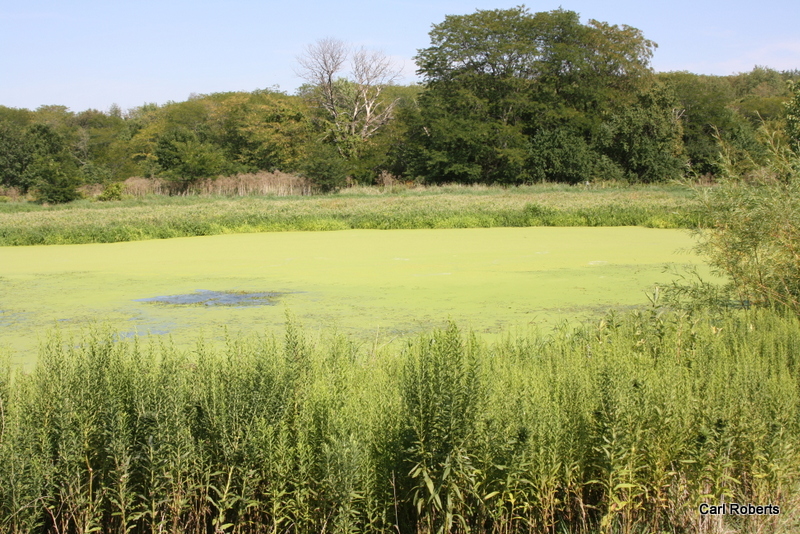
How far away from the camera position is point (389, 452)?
9.16 ft

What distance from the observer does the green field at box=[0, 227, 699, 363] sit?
19.7 ft

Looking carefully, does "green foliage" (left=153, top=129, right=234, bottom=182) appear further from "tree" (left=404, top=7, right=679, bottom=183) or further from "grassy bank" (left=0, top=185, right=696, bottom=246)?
"grassy bank" (left=0, top=185, right=696, bottom=246)

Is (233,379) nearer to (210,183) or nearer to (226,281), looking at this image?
(226,281)

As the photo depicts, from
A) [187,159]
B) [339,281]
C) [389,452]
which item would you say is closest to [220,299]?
[339,281]

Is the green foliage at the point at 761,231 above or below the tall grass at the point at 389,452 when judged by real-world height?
above

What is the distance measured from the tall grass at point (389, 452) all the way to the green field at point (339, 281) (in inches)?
35.0

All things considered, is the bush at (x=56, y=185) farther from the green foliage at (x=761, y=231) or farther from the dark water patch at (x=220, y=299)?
the green foliage at (x=761, y=231)

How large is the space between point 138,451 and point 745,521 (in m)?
2.31

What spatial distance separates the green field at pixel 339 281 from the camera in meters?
5.99

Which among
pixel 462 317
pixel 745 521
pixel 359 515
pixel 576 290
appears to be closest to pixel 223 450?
pixel 359 515

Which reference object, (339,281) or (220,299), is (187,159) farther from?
(220,299)

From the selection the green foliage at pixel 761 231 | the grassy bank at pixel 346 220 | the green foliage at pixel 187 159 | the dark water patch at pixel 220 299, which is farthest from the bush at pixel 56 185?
the green foliage at pixel 761 231

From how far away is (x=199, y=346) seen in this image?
3.37 metres

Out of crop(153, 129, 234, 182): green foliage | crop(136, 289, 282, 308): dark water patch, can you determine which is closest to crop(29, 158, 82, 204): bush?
crop(153, 129, 234, 182): green foliage
